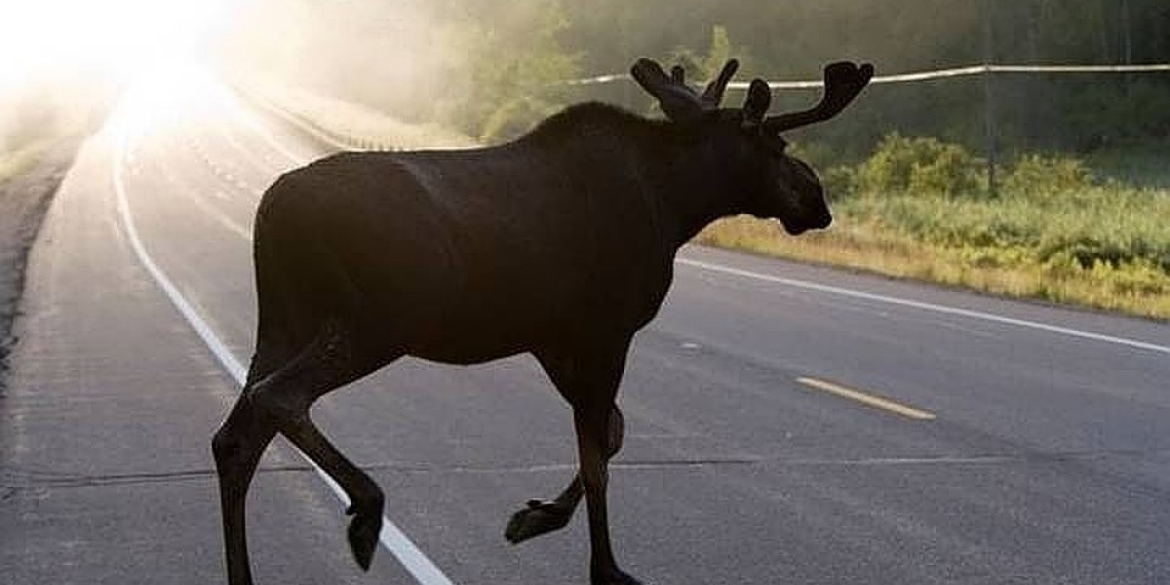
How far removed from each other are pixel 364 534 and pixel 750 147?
1826 mm

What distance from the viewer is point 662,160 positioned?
615 cm

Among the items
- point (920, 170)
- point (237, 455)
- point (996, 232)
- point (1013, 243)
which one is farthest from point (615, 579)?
point (920, 170)

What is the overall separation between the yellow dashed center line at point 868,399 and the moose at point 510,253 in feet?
17.0

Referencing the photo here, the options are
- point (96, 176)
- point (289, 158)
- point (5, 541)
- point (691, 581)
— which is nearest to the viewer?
point (691, 581)

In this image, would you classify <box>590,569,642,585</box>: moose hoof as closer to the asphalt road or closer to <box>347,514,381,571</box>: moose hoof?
the asphalt road

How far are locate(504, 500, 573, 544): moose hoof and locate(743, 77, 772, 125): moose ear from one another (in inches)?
53.4

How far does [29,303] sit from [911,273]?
9.81 m

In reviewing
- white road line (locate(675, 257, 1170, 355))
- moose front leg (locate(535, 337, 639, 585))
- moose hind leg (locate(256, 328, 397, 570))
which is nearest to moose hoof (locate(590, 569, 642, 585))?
moose front leg (locate(535, 337, 639, 585))

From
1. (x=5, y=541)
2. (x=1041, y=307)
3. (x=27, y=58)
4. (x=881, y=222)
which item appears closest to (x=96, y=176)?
(x=881, y=222)

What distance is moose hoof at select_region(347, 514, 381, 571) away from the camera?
511 centimetres

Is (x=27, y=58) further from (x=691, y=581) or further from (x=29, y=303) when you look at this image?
(x=691, y=581)

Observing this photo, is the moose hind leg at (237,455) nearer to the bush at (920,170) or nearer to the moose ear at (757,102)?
the moose ear at (757,102)

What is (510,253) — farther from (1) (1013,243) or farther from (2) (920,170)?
(2) (920,170)

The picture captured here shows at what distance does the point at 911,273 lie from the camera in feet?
73.8
